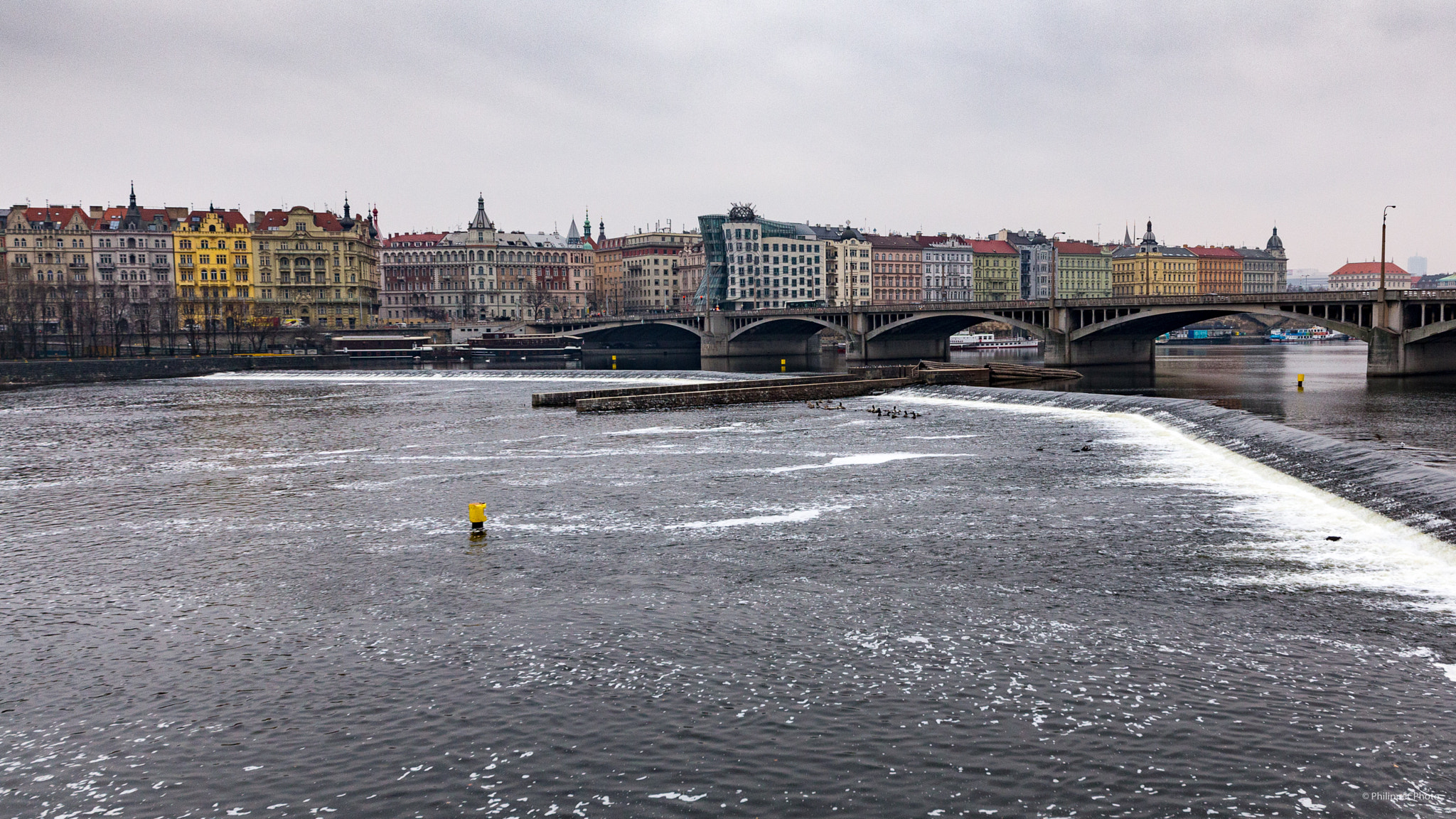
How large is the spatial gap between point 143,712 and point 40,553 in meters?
14.8

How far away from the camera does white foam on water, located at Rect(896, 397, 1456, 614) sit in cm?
2298

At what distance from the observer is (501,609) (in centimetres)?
2234

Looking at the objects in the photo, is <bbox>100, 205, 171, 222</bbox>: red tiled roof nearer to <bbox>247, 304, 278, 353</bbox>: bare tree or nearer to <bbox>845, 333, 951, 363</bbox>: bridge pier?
<bbox>247, 304, 278, 353</bbox>: bare tree

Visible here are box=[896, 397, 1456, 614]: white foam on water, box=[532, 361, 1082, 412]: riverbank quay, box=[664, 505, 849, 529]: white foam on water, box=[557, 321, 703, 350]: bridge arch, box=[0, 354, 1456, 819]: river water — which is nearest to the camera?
box=[0, 354, 1456, 819]: river water

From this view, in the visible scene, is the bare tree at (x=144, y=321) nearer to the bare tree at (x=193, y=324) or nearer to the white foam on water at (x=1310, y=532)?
the bare tree at (x=193, y=324)

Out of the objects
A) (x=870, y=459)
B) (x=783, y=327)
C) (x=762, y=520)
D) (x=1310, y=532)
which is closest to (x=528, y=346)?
(x=783, y=327)

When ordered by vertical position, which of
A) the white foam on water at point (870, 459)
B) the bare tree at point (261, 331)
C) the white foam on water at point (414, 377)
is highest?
the bare tree at point (261, 331)

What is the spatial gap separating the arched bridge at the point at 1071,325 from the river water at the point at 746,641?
5006 cm

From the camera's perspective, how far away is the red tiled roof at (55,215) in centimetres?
17562

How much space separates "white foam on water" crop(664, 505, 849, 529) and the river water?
0.70 ft

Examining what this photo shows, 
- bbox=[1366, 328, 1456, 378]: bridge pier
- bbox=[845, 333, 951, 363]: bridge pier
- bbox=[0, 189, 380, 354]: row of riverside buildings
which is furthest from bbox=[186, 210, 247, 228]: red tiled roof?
bbox=[1366, 328, 1456, 378]: bridge pier

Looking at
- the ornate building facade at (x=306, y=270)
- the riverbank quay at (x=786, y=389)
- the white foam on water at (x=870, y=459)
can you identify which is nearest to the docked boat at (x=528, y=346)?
the ornate building facade at (x=306, y=270)

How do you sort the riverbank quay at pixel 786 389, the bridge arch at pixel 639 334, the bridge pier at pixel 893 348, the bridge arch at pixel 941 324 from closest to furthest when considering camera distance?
the riverbank quay at pixel 786 389 < the bridge arch at pixel 941 324 < the bridge pier at pixel 893 348 < the bridge arch at pixel 639 334

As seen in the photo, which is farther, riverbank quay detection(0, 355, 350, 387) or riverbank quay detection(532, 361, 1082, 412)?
riverbank quay detection(0, 355, 350, 387)
